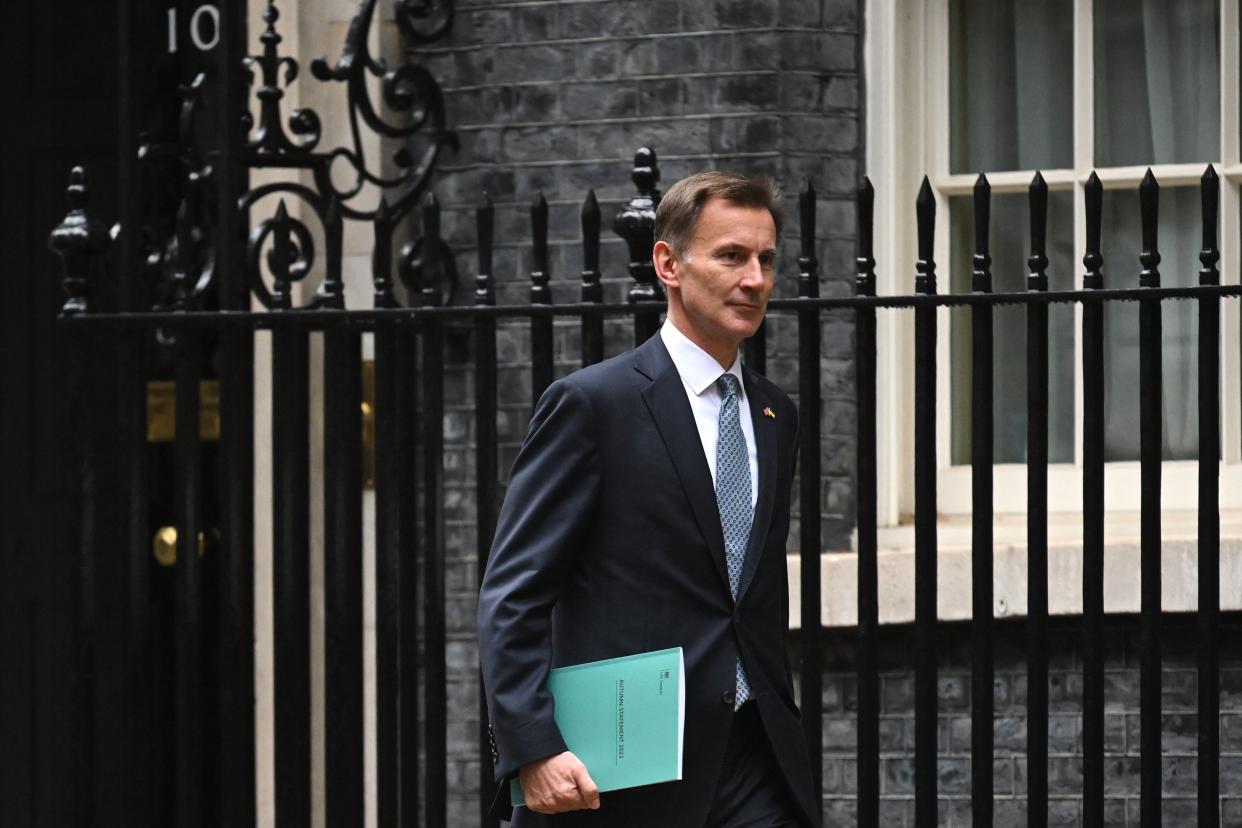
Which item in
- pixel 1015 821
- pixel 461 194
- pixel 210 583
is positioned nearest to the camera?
pixel 1015 821

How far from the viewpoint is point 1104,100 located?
582 centimetres

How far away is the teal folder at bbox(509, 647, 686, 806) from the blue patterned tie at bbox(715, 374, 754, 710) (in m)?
0.21

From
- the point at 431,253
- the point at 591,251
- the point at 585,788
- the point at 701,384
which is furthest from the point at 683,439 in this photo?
the point at 431,253

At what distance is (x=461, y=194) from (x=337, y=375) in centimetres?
117

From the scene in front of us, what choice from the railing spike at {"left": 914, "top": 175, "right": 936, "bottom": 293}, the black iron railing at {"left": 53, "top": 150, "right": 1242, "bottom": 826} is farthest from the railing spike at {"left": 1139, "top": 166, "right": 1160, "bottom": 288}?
the railing spike at {"left": 914, "top": 175, "right": 936, "bottom": 293}

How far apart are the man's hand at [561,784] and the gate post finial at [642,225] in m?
1.59

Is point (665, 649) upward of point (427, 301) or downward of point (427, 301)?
downward

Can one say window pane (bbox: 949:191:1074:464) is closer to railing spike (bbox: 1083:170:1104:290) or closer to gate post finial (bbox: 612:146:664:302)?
railing spike (bbox: 1083:170:1104:290)


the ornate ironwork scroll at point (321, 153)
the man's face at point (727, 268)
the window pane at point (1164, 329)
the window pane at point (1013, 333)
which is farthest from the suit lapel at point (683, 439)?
the window pane at point (1164, 329)

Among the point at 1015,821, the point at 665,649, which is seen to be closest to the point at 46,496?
the point at 1015,821

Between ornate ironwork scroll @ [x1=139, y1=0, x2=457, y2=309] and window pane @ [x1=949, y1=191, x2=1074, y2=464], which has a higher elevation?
ornate ironwork scroll @ [x1=139, y1=0, x2=457, y2=309]

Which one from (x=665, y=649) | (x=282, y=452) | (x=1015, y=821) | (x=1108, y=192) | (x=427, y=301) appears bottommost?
(x=1015, y=821)

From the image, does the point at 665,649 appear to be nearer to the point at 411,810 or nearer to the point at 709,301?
the point at 709,301

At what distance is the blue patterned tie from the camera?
3469 millimetres
